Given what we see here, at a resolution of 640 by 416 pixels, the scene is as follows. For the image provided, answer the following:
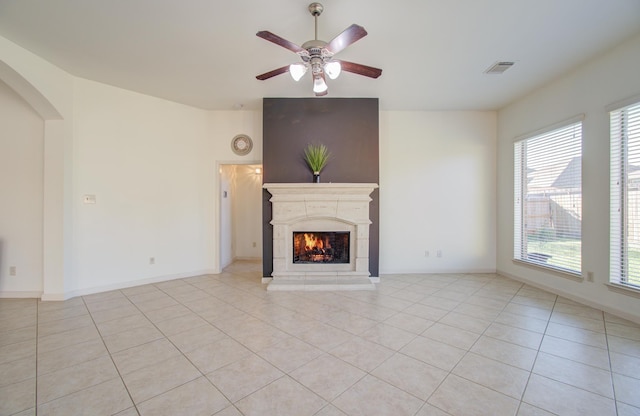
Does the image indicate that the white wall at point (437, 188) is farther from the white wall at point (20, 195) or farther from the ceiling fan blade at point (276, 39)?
the white wall at point (20, 195)

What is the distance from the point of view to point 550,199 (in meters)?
3.88

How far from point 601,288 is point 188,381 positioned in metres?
4.47

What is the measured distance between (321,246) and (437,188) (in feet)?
8.02

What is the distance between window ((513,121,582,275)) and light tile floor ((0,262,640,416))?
68 cm

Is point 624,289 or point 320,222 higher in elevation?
point 320,222

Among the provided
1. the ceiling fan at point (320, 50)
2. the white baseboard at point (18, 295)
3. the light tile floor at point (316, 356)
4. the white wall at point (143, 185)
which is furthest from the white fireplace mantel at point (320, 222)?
the white baseboard at point (18, 295)

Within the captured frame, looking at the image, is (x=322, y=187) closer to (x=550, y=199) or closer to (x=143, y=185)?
(x=143, y=185)

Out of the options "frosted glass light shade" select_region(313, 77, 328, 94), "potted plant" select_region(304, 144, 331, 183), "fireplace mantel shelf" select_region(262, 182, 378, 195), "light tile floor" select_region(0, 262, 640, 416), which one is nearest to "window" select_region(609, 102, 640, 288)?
"light tile floor" select_region(0, 262, 640, 416)

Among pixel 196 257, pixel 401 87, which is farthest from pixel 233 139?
pixel 401 87

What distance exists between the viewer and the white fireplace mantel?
4.18 m

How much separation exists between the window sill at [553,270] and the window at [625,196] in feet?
1.34

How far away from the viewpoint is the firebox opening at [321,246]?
437 centimetres

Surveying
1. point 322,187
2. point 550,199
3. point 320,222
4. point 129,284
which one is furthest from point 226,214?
point 550,199

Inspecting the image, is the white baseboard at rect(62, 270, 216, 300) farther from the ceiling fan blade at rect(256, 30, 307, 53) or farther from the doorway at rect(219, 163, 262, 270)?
the ceiling fan blade at rect(256, 30, 307, 53)
